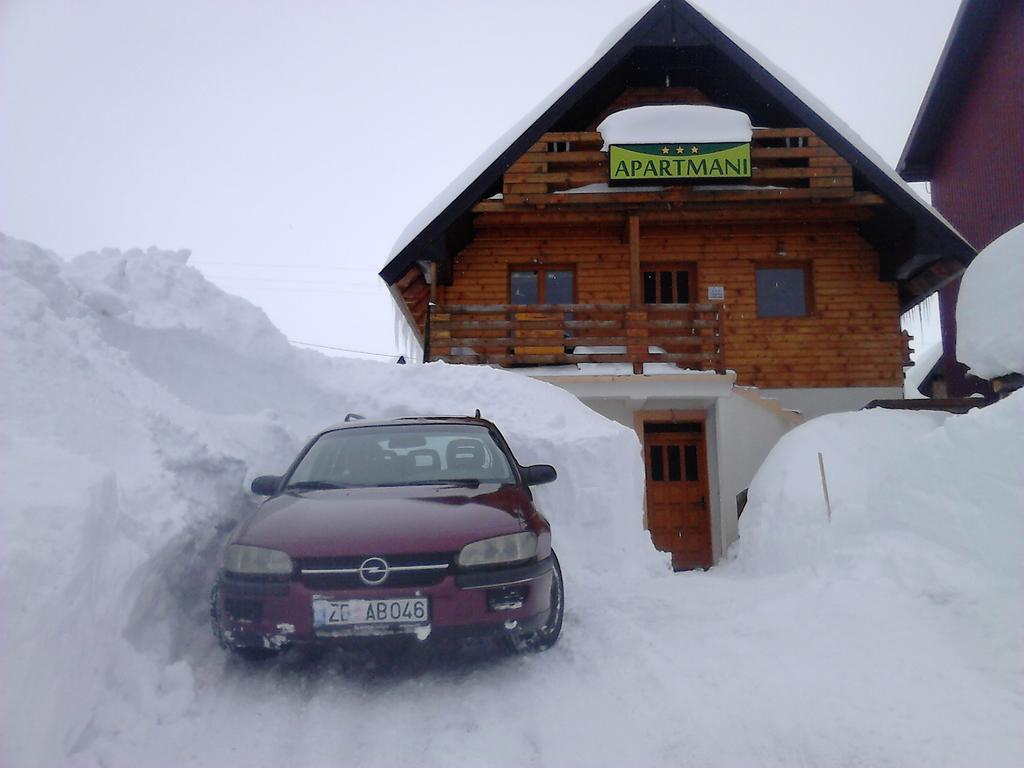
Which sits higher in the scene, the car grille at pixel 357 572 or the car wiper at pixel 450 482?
the car wiper at pixel 450 482

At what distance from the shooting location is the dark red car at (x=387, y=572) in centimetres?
354

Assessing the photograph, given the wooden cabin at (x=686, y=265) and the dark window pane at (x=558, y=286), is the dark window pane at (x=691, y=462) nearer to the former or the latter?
the wooden cabin at (x=686, y=265)

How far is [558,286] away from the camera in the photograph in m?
13.0

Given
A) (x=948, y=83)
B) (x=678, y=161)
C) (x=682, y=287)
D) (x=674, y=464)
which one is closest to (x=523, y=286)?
(x=682, y=287)

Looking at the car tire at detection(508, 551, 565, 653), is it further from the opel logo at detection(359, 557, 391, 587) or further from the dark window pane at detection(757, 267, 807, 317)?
the dark window pane at detection(757, 267, 807, 317)

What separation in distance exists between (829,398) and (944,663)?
9000 millimetres

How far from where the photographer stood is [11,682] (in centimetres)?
251

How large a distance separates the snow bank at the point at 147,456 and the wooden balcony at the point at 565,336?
7.30 feet

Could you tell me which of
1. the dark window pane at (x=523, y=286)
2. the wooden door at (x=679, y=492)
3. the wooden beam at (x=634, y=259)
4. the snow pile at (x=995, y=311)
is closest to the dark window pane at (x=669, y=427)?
the wooden door at (x=679, y=492)

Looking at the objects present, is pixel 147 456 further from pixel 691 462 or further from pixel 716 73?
pixel 716 73

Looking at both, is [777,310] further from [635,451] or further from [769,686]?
[769,686]

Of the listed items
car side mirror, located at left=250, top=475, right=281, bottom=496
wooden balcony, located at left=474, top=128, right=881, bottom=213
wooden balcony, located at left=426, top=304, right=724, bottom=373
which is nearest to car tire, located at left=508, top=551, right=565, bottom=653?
car side mirror, located at left=250, top=475, right=281, bottom=496

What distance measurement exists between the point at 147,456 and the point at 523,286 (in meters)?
9.04

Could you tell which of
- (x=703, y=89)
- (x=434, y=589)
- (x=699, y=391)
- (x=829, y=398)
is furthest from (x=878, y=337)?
(x=434, y=589)
